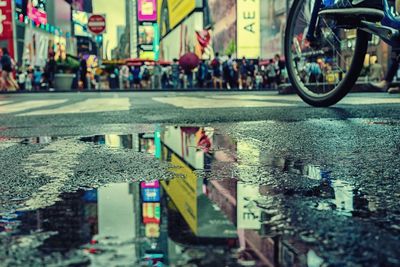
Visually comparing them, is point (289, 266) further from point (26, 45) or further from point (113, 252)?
point (26, 45)

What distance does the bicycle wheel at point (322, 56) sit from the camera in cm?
363

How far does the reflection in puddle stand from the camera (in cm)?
79

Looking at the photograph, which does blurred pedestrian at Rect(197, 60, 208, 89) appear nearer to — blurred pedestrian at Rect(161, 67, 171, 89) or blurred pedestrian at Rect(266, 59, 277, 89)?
blurred pedestrian at Rect(161, 67, 171, 89)

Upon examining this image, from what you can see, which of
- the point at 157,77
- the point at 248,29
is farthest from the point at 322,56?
the point at 248,29

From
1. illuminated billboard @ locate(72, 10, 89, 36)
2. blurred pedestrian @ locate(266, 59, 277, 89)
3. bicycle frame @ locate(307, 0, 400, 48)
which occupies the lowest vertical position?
blurred pedestrian @ locate(266, 59, 277, 89)

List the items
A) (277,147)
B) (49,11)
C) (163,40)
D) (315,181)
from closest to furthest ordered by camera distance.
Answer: (315,181), (277,147), (49,11), (163,40)

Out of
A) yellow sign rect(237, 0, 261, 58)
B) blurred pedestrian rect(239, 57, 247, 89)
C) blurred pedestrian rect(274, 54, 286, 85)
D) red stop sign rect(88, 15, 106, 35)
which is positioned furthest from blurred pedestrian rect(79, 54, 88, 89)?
yellow sign rect(237, 0, 261, 58)

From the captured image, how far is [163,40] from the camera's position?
105 m

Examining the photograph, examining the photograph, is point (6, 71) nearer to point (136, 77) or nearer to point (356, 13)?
point (136, 77)

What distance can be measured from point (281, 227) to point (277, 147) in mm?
1253

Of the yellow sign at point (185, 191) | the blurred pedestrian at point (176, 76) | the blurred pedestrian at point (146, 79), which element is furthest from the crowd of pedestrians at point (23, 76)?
the yellow sign at point (185, 191)

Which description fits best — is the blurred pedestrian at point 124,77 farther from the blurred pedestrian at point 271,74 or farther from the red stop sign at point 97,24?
the blurred pedestrian at point 271,74

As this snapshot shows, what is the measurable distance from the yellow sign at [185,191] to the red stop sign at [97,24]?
59.5 feet

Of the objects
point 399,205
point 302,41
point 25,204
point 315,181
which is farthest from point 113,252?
point 302,41
